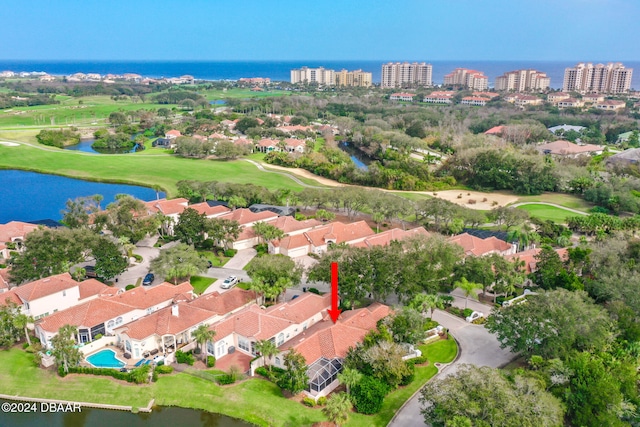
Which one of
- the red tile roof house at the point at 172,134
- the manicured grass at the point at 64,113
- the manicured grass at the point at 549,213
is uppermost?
the manicured grass at the point at 64,113

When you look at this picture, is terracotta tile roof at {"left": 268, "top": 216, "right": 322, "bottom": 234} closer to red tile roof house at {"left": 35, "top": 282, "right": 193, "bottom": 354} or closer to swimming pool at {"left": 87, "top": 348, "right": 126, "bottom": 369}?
red tile roof house at {"left": 35, "top": 282, "right": 193, "bottom": 354}

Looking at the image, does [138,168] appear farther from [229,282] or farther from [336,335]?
[336,335]

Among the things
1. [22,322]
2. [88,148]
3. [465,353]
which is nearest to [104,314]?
[22,322]

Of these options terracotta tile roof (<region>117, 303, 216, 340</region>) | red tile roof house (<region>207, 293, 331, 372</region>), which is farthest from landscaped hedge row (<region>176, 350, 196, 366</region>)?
terracotta tile roof (<region>117, 303, 216, 340</region>)

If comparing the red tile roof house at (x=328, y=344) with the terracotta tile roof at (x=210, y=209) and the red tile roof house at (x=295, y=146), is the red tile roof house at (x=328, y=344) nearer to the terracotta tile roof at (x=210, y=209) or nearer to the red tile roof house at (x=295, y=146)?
the terracotta tile roof at (x=210, y=209)

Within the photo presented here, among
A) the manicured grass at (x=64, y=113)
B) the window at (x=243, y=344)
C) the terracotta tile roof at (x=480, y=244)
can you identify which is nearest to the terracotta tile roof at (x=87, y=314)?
the window at (x=243, y=344)

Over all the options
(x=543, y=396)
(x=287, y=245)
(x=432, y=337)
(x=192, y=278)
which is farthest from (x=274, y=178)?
(x=543, y=396)
